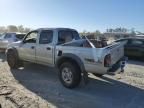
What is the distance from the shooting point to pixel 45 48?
815cm

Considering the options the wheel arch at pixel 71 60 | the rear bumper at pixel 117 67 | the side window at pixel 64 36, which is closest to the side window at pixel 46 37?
the side window at pixel 64 36

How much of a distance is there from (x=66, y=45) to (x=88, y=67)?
129cm

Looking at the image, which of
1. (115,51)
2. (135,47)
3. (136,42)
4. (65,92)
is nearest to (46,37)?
(65,92)

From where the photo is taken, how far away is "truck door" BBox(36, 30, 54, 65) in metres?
7.96

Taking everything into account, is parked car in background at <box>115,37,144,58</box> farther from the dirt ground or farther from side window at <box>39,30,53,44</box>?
side window at <box>39,30,53,44</box>

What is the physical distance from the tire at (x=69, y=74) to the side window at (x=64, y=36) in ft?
3.99

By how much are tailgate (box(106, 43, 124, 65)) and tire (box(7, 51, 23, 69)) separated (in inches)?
181

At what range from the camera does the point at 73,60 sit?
701cm

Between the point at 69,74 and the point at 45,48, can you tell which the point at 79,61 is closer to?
the point at 69,74

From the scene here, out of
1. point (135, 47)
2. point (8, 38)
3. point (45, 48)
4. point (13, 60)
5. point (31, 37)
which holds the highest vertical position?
point (31, 37)

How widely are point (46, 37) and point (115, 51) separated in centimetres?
280

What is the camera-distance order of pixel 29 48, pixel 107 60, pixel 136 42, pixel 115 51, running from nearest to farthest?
1. pixel 107 60
2. pixel 115 51
3. pixel 29 48
4. pixel 136 42

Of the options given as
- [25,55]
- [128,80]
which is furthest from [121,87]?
[25,55]

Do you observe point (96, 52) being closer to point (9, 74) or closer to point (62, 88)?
point (62, 88)
